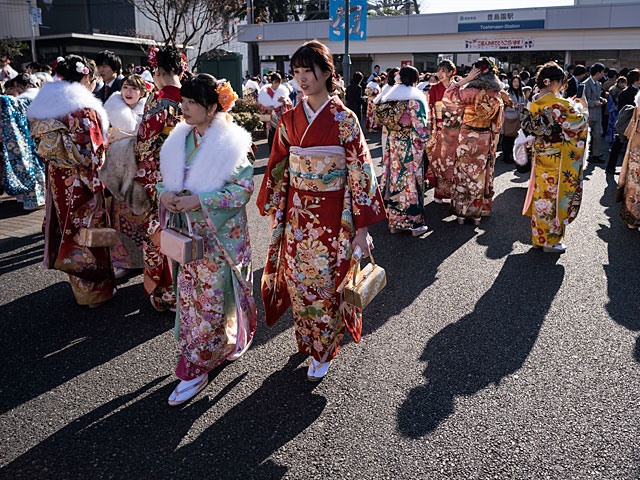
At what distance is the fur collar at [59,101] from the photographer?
13.0 ft

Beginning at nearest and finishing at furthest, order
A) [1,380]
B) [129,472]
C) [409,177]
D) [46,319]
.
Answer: [129,472], [1,380], [46,319], [409,177]

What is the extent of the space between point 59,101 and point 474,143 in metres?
4.64

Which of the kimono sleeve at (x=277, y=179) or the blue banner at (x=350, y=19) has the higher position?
the blue banner at (x=350, y=19)

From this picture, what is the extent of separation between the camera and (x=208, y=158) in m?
2.92

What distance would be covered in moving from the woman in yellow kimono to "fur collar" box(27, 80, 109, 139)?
14.0ft

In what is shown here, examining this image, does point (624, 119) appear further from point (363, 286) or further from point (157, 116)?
point (157, 116)

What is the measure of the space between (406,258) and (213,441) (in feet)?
10.8

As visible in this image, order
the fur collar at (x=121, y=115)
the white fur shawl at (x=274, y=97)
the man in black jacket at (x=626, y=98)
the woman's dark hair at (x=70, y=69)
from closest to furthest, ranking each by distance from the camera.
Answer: the woman's dark hair at (x=70, y=69) < the fur collar at (x=121, y=115) < the man in black jacket at (x=626, y=98) < the white fur shawl at (x=274, y=97)

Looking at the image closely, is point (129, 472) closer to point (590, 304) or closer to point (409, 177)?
point (590, 304)

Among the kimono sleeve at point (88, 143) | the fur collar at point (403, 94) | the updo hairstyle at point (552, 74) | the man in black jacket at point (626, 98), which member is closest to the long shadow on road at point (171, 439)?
the kimono sleeve at point (88, 143)

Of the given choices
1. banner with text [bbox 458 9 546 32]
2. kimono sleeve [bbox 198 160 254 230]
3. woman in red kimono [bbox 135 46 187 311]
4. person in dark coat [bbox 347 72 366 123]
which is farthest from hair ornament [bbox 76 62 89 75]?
banner with text [bbox 458 9 546 32]

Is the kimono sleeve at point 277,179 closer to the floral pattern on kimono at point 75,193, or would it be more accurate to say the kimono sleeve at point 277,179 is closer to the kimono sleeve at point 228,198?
the kimono sleeve at point 228,198

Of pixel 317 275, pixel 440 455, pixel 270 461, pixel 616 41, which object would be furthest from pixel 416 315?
pixel 616 41

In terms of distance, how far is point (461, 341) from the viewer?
3.76 m
